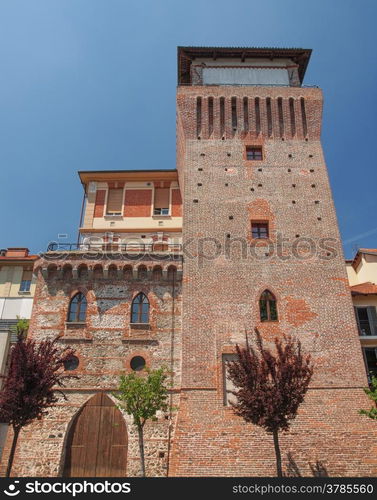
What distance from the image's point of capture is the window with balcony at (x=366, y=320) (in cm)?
2397

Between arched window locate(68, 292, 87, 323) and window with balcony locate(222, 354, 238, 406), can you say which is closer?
window with balcony locate(222, 354, 238, 406)

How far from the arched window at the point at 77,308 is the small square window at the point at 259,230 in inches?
377

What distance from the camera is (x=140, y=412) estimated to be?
56.0 ft

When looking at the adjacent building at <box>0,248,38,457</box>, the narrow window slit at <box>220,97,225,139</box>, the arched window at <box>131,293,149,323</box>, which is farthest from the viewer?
the adjacent building at <box>0,248,38,457</box>

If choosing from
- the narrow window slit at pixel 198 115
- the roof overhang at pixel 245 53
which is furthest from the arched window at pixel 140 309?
the roof overhang at pixel 245 53

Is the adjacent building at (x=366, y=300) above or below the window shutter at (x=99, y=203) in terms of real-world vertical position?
below

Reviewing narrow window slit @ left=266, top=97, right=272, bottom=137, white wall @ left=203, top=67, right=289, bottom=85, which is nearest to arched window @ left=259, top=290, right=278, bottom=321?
narrow window slit @ left=266, top=97, right=272, bottom=137

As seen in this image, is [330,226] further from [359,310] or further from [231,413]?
[231,413]

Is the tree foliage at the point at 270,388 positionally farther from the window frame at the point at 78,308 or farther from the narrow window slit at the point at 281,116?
the narrow window slit at the point at 281,116

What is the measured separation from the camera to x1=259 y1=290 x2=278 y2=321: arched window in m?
20.6

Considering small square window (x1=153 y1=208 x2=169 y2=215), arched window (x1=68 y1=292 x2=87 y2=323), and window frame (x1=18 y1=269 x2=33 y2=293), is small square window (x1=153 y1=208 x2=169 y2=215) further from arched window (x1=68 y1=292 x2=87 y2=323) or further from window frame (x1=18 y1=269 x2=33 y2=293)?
window frame (x1=18 y1=269 x2=33 y2=293)

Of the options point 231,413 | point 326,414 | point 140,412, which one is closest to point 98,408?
point 140,412

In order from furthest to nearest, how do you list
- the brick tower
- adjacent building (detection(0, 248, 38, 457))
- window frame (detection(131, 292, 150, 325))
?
1. adjacent building (detection(0, 248, 38, 457))
2. window frame (detection(131, 292, 150, 325))
3. the brick tower

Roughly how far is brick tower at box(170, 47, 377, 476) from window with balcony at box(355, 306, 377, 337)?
4179 millimetres
